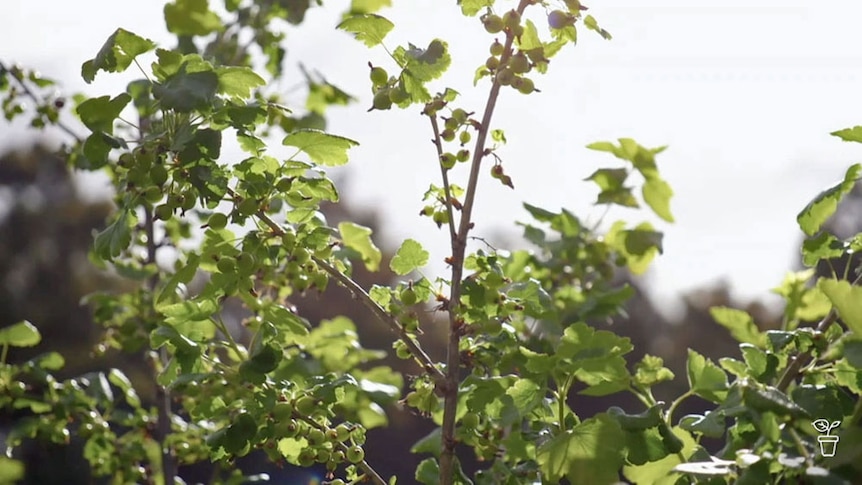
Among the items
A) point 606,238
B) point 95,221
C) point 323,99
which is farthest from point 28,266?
point 606,238

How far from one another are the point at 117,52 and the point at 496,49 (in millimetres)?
510

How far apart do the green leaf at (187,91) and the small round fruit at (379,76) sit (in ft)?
0.73

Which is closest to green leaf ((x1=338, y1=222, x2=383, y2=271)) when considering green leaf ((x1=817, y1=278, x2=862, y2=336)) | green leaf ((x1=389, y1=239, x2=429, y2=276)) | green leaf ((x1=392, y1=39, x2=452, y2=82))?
green leaf ((x1=389, y1=239, x2=429, y2=276))

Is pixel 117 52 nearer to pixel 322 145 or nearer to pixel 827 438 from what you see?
pixel 322 145

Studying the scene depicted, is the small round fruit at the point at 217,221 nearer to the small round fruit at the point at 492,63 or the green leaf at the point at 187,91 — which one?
the green leaf at the point at 187,91

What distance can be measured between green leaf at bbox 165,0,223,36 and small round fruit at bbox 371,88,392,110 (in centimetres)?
95

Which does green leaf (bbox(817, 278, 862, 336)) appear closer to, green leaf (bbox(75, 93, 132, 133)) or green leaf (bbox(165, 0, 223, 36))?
green leaf (bbox(75, 93, 132, 133))

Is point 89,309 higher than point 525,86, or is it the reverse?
point 89,309

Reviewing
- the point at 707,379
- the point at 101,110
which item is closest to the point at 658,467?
the point at 707,379

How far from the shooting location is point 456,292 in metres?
1.21

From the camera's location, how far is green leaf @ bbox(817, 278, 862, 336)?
3.03 ft

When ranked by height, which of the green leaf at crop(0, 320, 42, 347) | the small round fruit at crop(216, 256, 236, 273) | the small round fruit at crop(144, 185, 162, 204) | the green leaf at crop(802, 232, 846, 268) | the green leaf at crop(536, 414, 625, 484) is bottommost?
the green leaf at crop(536, 414, 625, 484)

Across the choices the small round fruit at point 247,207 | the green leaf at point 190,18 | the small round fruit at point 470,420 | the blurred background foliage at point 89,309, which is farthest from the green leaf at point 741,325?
the blurred background foliage at point 89,309

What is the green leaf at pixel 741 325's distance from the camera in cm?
152
